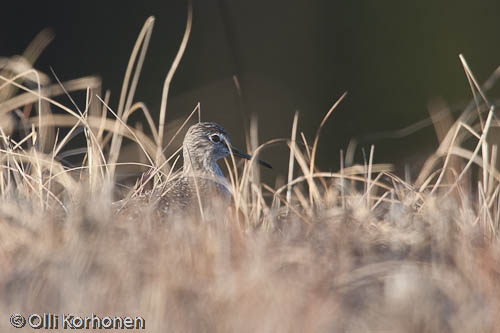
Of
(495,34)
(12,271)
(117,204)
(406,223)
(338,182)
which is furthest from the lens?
(495,34)

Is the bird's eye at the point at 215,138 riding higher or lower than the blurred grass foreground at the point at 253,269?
higher

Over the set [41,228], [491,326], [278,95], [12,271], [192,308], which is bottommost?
[491,326]

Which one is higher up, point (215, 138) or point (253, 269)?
point (215, 138)

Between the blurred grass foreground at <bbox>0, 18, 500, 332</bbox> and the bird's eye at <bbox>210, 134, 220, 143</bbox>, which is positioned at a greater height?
the bird's eye at <bbox>210, 134, 220, 143</bbox>

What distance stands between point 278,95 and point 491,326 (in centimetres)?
865

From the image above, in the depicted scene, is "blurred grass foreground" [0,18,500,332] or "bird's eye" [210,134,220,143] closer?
"blurred grass foreground" [0,18,500,332]

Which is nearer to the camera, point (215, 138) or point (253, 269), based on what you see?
point (253, 269)

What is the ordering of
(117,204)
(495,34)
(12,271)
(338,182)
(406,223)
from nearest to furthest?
1. (12,271)
2. (406,223)
3. (117,204)
4. (338,182)
5. (495,34)

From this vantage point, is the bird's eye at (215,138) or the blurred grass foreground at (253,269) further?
the bird's eye at (215,138)

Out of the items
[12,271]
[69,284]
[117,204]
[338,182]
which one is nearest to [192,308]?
[69,284]

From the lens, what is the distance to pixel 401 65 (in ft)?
33.8

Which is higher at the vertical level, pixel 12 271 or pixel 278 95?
pixel 278 95

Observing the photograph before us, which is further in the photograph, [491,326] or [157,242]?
[157,242]

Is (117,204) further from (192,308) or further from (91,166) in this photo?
(192,308)
